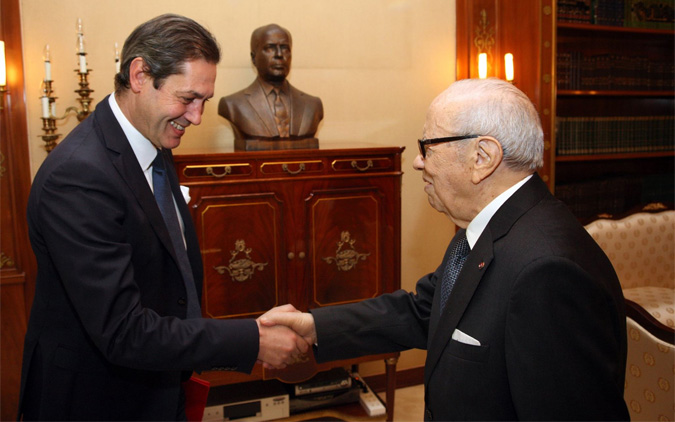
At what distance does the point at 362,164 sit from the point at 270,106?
0.58 meters

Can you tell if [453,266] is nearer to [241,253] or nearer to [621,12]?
[241,253]

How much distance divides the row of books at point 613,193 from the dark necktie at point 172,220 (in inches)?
127

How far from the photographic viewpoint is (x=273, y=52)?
119 inches

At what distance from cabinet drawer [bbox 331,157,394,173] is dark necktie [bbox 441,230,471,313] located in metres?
1.43

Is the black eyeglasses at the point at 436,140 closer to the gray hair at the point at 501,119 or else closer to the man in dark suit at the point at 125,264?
the gray hair at the point at 501,119

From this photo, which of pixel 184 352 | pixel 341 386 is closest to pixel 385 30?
pixel 341 386

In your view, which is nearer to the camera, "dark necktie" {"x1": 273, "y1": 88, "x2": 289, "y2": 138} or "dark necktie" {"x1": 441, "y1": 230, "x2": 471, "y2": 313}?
"dark necktie" {"x1": 441, "y1": 230, "x2": 471, "y2": 313}

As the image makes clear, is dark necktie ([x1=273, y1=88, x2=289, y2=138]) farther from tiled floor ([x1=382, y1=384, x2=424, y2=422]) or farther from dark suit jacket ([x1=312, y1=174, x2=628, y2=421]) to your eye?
tiled floor ([x1=382, y1=384, x2=424, y2=422])

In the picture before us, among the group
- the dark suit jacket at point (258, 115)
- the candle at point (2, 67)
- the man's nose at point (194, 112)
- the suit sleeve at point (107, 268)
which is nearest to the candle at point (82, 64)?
the candle at point (2, 67)

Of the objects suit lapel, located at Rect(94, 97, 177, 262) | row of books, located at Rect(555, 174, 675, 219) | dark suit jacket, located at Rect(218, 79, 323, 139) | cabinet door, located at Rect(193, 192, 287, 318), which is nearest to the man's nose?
suit lapel, located at Rect(94, 97, 177, 262)

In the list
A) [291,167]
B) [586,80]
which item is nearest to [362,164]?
[291,167]

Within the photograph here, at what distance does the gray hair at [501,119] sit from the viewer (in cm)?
135

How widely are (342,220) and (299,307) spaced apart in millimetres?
502

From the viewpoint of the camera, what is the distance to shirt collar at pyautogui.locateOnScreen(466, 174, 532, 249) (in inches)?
55.8
